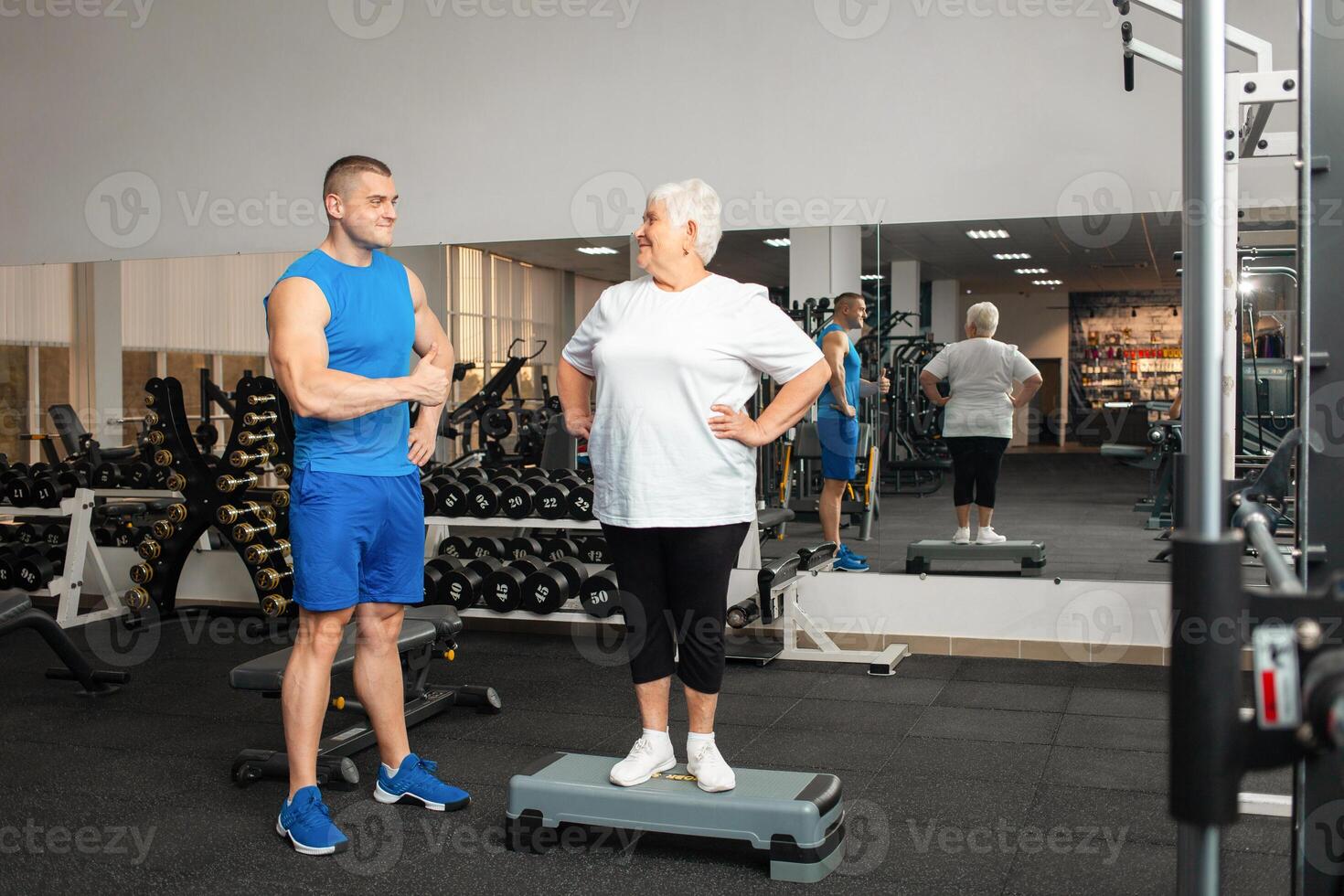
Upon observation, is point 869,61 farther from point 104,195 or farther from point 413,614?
point 104,195

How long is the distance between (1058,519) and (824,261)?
1.25 metres

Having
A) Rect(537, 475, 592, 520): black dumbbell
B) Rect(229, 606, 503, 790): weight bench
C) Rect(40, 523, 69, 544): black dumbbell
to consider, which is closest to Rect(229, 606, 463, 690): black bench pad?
Rect(229, 606, 503, 790): weight bench

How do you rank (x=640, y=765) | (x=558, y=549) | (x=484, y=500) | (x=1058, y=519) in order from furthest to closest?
(x=558, y=549), (x=484, y=500), (x=1058, y=519), (x=640, y=765)

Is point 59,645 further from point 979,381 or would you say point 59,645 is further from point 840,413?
point 979,381

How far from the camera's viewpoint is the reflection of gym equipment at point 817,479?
4344 millimetres

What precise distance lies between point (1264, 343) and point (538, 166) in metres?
2.76

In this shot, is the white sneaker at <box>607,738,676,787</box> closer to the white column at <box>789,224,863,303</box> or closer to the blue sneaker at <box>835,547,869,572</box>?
the blue sneaker at <box>835,547,869,572</box>

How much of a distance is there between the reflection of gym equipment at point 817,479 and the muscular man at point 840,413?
25 mm

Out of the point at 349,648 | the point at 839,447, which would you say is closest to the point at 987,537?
the point at 839,447

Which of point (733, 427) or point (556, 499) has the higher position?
point (733, 427)

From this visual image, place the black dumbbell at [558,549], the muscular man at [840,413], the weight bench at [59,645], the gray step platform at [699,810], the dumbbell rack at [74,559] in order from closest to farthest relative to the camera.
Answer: the gray step platform at [699,810] < the weight bench at [59,645] < the muscular man at [840,413] < the black dumbbell at [558,549] < the dumbbell rack at [74,559]

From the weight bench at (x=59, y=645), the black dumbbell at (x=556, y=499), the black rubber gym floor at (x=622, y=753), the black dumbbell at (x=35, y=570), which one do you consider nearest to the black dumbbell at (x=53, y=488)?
the black dumbbell at (x=35, y=570)

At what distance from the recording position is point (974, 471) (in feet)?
13.9

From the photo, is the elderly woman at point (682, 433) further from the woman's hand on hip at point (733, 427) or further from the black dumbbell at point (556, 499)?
the black dumbbell at point (556, 499)
